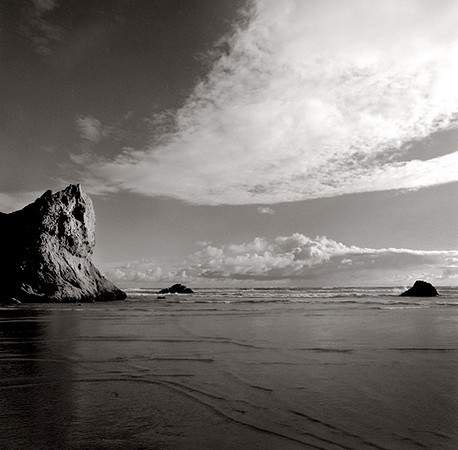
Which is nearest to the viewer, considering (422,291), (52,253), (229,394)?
(229,394)

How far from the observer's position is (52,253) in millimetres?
37375

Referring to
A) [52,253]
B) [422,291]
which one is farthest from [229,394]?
[422,291]

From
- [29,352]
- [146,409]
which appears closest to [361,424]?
[146,409]

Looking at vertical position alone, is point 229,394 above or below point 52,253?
below

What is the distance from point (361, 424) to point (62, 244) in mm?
40328

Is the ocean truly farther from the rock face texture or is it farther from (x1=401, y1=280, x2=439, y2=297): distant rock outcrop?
(x1=401, y1=280, x2=439, y2=297): distant rock outcrop

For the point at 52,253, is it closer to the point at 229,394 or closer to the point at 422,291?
the point at 229,394

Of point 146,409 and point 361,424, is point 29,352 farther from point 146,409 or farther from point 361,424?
point 361,424

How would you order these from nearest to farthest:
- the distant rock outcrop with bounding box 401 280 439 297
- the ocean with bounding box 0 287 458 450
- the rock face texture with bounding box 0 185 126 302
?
the ocean with bounding box 0 287 458 450 → the rock face texture with bounding box 0 185 126 302 → the distant rock outcrop with bounding box 401 280 439 297

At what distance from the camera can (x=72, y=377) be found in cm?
608

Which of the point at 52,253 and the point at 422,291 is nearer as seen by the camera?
the point at 52,253

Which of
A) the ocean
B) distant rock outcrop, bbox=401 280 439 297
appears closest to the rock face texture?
the ocean

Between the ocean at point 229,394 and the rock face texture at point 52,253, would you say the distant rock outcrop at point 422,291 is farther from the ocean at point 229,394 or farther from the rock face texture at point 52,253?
the ocean at point 229,394

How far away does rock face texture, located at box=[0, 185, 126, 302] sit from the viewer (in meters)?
35.6
